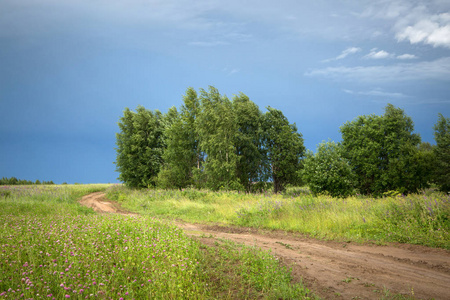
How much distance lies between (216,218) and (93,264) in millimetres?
10823

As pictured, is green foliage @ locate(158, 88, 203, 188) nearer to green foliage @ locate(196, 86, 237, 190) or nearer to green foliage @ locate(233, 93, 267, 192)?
green foliage @ locate(196, 86, 237, 190)

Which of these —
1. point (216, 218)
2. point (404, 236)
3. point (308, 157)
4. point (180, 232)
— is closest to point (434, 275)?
point (404, 236)

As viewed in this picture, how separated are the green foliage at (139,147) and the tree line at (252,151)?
0.14m

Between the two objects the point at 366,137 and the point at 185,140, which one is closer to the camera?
the point at 185,140

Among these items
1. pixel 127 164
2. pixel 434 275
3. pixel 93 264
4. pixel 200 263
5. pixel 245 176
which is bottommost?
pixel 434 275

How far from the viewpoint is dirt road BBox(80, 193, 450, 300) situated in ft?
20.5

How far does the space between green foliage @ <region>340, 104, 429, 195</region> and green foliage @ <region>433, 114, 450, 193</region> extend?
86.2 inches

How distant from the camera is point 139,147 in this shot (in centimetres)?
3716

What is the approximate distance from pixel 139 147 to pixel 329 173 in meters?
24.8

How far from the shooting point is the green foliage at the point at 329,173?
23.2 meters

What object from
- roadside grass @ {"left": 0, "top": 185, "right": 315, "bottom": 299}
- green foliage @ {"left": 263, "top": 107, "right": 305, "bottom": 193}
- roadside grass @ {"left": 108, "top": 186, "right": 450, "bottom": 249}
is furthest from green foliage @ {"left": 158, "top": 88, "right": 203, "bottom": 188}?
roadside grass @ {"left": 0, "top": 185, "right": 315, "bottom": 299}

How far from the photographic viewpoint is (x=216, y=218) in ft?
55.1

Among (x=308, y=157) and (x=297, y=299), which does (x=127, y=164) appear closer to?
(x=308, y=157)

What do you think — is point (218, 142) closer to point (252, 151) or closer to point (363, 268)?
point (252, 151)
